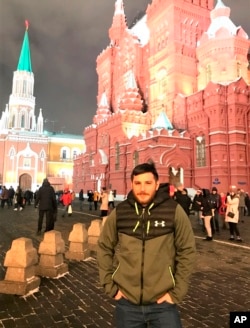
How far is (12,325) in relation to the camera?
3572 mm

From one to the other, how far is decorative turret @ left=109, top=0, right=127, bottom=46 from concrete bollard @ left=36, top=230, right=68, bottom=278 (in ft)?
148

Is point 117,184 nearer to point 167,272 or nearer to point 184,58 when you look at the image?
point 184,58

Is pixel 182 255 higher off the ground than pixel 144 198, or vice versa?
pixel 144 198

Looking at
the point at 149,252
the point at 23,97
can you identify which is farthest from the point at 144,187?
the point at 23,97

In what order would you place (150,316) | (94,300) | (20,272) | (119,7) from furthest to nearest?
1. (119,7)
2. (20,272)
3. (94,300)
4. (150,316)

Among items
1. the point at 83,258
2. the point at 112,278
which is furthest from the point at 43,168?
the point at 112,278

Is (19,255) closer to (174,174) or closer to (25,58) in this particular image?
(174,174)

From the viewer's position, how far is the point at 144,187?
2.24 m

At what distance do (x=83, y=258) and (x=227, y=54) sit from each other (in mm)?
29474

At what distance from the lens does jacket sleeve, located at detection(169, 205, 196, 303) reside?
2048 millimetres

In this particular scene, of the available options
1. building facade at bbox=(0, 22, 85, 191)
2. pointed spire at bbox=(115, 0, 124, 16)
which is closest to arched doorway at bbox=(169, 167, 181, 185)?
building facade at bbox=(0, 22, 85, 191)

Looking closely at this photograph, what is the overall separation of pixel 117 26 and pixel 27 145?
26421 millimetres

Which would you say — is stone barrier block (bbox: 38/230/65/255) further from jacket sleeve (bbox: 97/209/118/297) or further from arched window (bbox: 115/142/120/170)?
arched window (bbox: 115/142/120/170)

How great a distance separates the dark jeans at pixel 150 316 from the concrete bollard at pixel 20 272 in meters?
3.16
